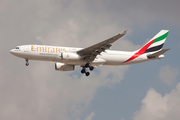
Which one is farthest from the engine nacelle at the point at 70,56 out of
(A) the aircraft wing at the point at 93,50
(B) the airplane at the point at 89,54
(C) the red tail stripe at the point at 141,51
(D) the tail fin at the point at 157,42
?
(D) the tail fin at the point at 157,42

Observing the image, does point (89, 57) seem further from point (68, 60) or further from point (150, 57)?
point (150, 57)

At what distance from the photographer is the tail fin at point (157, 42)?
5258 centimetres

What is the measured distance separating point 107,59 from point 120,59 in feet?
7.52

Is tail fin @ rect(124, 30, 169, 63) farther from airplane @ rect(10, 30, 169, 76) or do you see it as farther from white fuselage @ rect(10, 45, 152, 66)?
white fuselage @ rect(10, 45, 152, 66)

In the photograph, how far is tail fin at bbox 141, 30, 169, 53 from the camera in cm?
5258

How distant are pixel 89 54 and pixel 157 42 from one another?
1466 centimetres

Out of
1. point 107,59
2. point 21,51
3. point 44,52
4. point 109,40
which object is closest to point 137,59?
point 107,59

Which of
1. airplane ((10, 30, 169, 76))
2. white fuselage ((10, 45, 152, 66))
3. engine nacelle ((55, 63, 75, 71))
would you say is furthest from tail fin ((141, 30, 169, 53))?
engine nacelle ((55, 63, 75, 71))

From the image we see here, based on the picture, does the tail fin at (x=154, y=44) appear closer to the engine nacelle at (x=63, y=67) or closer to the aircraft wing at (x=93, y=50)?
the aircraft wing at (x=93, y=50)

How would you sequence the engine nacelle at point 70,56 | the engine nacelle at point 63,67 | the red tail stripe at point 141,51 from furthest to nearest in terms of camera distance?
the engine nacelle at point 63,67, the red tail stripe at point 141,51, the engine nacelle at point 70,56

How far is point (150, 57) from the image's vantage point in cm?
5012

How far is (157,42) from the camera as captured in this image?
54.2 meters

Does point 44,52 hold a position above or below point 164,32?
below

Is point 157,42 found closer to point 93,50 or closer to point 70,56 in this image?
point 93,50
